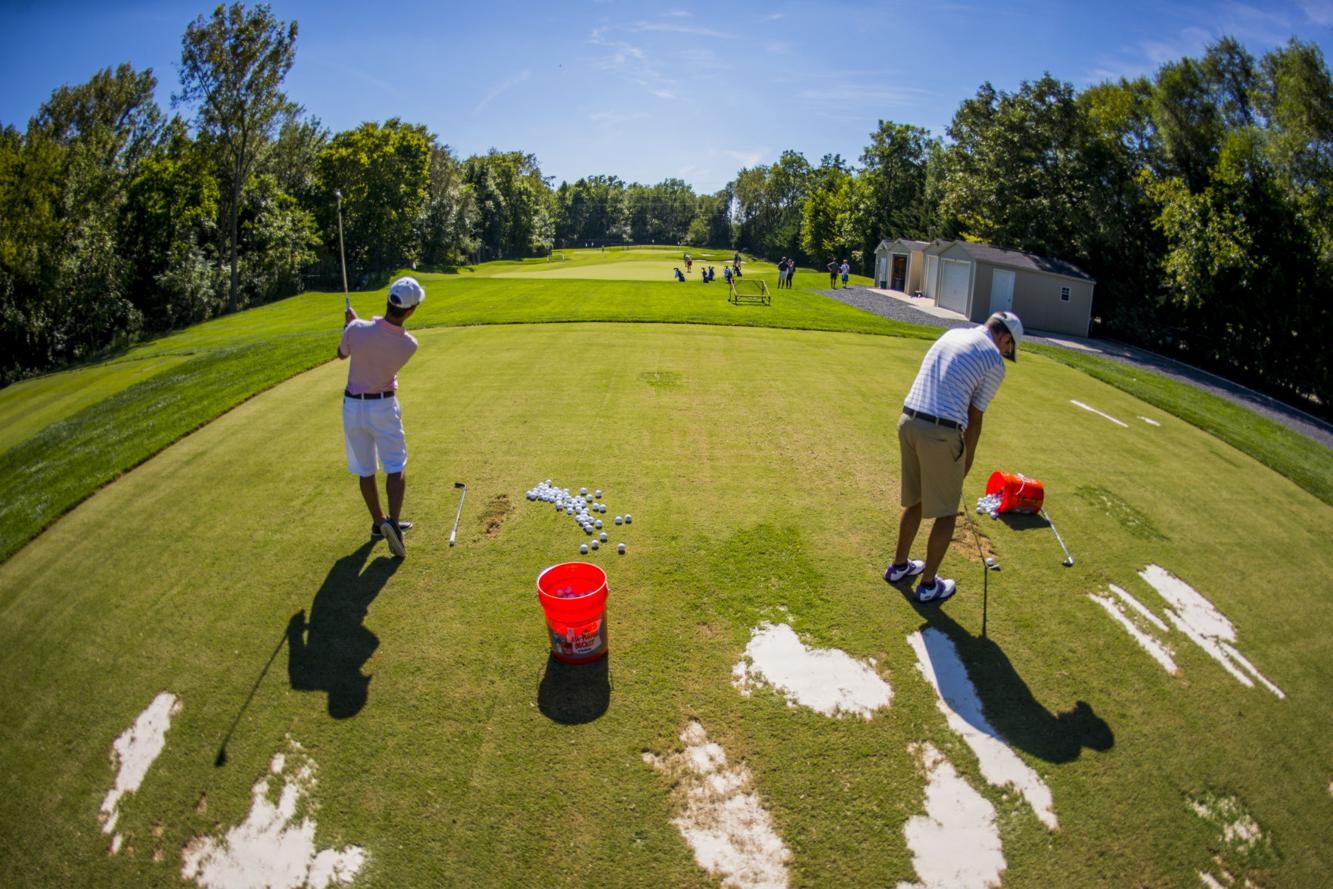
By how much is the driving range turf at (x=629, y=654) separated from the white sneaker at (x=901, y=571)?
0.81ft

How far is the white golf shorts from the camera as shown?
22.0 ft

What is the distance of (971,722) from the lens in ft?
16.1

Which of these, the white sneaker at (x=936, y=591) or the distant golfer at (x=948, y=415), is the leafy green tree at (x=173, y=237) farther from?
the white sneaker at (x=936, y=591)

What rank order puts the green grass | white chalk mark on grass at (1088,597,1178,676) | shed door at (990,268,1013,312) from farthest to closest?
shed door at (990,268,1013,312) < the green grass < white chalk mark on grass at (1088,597,1178,676)

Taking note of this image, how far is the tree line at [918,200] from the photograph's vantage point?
24.9m

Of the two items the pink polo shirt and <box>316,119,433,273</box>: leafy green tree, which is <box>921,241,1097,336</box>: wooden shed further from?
<box>316,119,433,273</box>: leafy green tree

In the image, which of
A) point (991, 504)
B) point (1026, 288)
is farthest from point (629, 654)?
point (1026, 288)

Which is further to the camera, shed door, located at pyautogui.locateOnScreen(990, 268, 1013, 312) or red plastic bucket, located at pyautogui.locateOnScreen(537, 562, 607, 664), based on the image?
shed door, located at pyautogui.locateOnScreen(990, 268, 1013, 312)

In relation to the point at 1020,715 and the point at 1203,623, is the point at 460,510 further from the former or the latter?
the point at 1203,623

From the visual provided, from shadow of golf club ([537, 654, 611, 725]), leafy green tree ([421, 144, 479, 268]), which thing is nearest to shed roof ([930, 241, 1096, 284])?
shadow of golf club ([537, 654, 611, 725])

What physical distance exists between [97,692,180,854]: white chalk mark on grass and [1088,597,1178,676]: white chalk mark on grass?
749cm

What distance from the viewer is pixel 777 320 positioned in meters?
24.3

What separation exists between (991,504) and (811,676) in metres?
3.82

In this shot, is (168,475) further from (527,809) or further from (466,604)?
(527,809)
